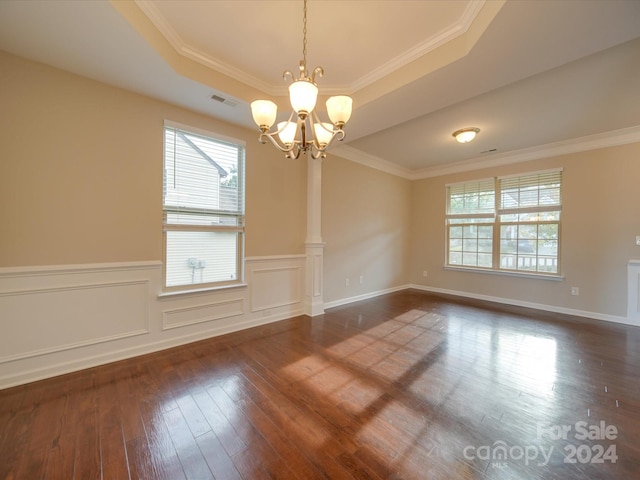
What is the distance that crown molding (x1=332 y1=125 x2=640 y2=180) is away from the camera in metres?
3.78

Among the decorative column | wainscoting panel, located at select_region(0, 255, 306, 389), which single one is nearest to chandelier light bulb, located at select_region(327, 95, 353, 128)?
the decorative column

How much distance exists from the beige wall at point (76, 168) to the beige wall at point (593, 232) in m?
5.82

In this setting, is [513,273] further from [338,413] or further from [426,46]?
[338,413]

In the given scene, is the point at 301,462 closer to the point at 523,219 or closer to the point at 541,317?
the point at 541,317

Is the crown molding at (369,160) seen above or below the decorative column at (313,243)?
above

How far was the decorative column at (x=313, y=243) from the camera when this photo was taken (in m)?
3.99

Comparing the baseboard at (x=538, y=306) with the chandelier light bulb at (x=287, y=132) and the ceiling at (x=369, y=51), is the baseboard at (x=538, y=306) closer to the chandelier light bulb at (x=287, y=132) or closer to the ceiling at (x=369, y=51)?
the ceiling at (x=369, y=51)

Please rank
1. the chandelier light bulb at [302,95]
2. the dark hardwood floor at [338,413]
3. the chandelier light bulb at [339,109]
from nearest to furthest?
1. the dark hardwood floor at [338,413]
2. the chandelier light bulb at [302,95]
3. the chandelier light bulb at [339,109]

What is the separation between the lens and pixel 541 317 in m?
4.01

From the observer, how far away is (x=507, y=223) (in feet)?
16.1

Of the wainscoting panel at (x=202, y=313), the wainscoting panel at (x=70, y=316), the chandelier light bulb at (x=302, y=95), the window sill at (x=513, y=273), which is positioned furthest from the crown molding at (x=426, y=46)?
the window sill at (x=513, y=273)

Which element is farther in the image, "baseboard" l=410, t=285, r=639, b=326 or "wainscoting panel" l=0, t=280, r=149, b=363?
"baseboard" l=410, t=285, r=639, b=326

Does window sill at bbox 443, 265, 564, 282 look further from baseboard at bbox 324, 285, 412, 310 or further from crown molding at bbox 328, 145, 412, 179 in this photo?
crown molding at bbox 328, 145, 412, 179

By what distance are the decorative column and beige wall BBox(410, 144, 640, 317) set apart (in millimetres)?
3685
